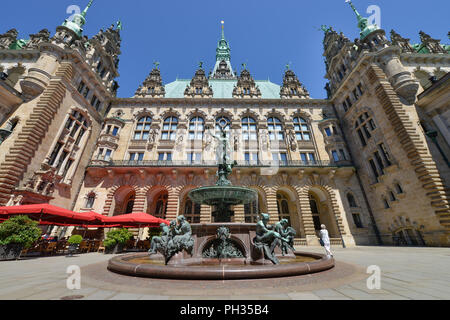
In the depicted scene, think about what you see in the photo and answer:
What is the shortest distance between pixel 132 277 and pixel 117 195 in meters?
17.7

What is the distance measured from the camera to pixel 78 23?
22.0 m

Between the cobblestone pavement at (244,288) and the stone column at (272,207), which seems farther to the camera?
the stone column at (272,207)

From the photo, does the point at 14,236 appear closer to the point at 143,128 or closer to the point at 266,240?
the point at 266,240

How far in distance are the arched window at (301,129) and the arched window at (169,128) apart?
16.3 meters

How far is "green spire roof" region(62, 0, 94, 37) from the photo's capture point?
20.4m

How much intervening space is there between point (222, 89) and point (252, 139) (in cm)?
1182

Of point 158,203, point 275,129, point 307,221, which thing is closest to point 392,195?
point 307,221

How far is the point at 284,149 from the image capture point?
22.5 m

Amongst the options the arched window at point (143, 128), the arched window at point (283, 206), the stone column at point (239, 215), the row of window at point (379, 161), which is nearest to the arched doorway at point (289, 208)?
the arched window at point (283, 206)

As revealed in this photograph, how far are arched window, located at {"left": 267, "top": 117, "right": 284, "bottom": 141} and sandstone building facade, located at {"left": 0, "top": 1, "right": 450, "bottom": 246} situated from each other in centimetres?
19

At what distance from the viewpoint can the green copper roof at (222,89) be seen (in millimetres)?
27850

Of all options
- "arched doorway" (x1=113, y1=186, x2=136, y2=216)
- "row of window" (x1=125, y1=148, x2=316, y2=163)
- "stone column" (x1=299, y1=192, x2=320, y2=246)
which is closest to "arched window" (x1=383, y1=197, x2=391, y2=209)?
"stone column" (x1=299, y1=192, x2=320, y2=246)

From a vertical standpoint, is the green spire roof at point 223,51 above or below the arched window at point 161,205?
above

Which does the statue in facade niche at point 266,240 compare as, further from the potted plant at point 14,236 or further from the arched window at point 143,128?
the arched window at point 143,128
